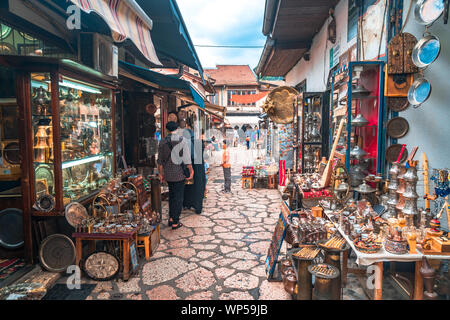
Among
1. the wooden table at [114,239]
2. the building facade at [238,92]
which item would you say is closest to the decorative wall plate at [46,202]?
the wooden table at [114,239]

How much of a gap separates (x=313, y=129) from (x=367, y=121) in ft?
9.73

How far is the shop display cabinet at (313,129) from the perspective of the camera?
726cm

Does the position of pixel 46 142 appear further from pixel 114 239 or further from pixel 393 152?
pixel 393 152

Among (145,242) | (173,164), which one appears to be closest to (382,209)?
(145,242)

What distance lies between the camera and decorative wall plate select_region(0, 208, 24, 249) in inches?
175

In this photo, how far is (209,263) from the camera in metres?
4.57

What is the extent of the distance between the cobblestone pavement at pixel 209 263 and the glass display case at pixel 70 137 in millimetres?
1494

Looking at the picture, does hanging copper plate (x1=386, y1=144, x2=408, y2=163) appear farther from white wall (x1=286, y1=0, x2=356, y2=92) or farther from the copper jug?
white wall (x1=286, y1=0, x2=356, y2=92)

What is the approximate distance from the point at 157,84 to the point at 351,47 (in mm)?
4589

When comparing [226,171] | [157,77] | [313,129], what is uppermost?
[157,77]

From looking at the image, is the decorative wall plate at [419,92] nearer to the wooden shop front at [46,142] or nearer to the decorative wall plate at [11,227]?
the wooden shop front at [46,142]

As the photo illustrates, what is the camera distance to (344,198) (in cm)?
415

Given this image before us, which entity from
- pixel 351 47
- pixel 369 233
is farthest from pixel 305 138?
pixel 369 233
